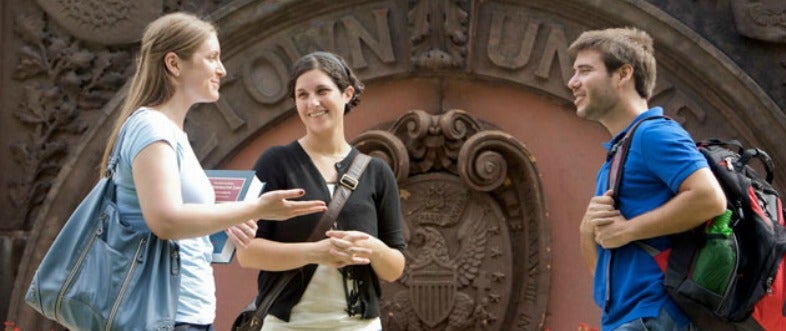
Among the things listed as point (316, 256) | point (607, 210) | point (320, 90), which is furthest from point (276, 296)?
point (607, 210)

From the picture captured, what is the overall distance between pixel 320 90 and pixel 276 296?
76 centimetres

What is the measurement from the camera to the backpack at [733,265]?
4.32 meters

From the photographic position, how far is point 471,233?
7.70 m

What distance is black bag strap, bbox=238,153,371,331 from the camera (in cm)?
494

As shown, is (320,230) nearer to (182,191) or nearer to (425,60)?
(182,191)

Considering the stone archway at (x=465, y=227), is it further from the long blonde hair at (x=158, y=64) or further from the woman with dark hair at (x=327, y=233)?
the long blonde hair at (x=158, y=64)

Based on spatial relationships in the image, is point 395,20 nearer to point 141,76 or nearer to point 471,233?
point 471,233

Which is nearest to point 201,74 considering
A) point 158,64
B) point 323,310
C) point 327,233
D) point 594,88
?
point 158,64

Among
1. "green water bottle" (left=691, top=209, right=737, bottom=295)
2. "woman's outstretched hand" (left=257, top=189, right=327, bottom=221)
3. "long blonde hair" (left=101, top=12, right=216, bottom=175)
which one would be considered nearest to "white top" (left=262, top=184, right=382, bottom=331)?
"woman's outstretched hand" (left=257, top=189, right=327, bottom=221)

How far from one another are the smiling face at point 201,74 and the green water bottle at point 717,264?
61.2 inches

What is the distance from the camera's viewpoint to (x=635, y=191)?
4.54m

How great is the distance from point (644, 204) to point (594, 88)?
0.46m

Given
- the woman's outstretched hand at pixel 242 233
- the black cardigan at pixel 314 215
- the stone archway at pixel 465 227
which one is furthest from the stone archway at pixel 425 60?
the woman's outstretched hand at pixel 242 233

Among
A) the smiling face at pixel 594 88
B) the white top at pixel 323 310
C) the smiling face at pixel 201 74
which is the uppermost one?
the smiling face at pixel 594 88
